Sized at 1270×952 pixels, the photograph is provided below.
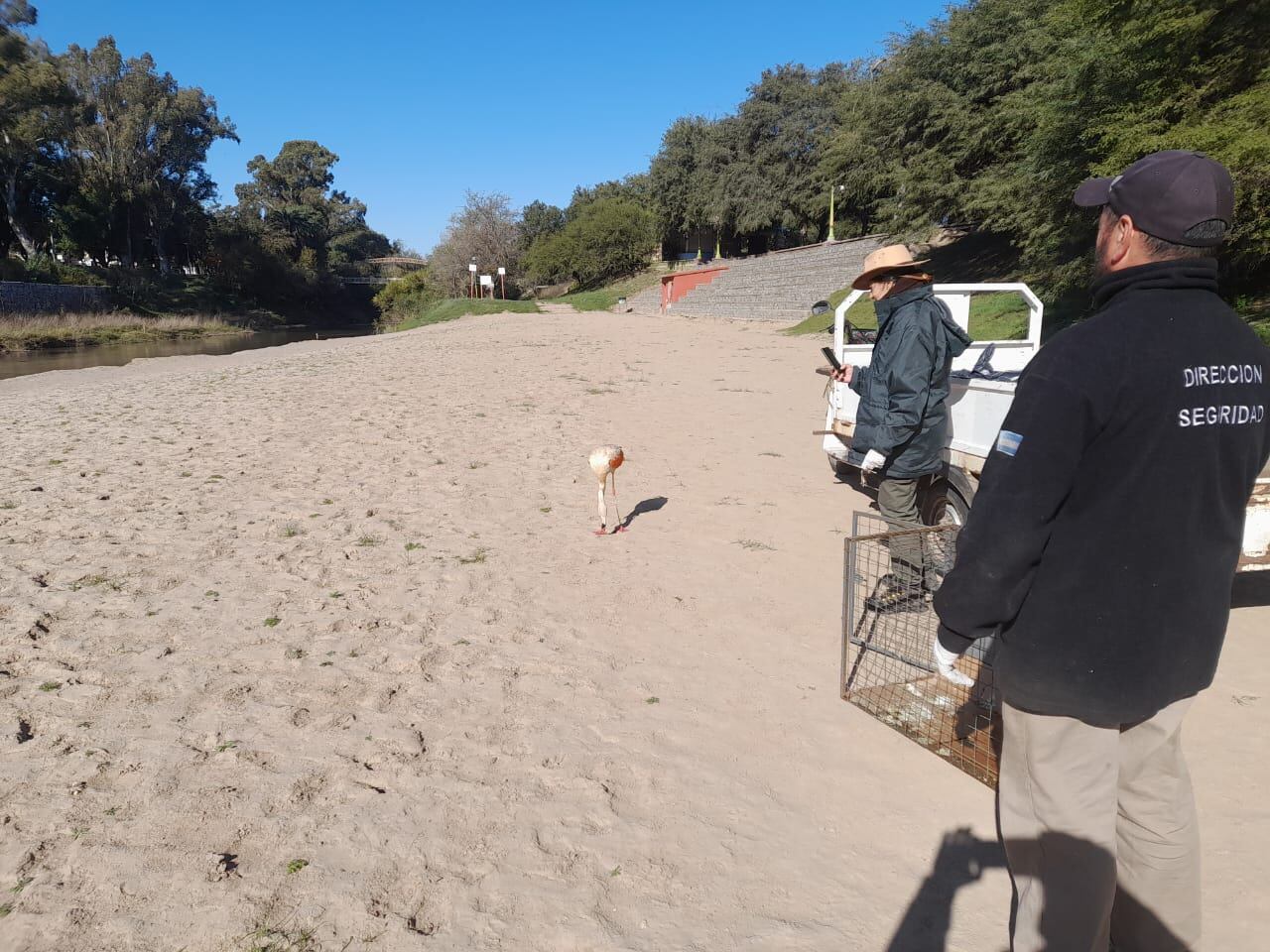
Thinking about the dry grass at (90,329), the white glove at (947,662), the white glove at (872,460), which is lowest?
the white glove at (947,662)

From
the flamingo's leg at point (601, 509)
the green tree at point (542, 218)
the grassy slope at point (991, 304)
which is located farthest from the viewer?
the green tree at point (542, 218)

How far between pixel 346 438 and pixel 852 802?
846cm

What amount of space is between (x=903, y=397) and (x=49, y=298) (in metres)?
53.5

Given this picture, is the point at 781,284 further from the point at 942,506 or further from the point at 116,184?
the point at 116,184

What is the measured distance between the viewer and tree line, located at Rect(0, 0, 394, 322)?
46125 millimetres

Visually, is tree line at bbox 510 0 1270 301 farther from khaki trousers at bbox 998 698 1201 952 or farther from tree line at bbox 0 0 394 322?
tree line at bbox 0 0 394 322

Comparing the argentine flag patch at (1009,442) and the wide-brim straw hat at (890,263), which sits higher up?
the wide-brim straw hat at (890,263)

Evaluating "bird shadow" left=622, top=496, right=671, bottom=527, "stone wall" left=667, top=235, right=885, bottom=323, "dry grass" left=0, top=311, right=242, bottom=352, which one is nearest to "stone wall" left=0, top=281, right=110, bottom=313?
"dry grass" left=0, top=311, right=242, bottom=352

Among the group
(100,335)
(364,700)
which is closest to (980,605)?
(364,700)

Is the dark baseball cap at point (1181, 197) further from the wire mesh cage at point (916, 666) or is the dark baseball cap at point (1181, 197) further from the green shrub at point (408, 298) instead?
the green shrub at point (408, 298)

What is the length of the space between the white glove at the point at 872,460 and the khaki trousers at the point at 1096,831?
267 centimetres

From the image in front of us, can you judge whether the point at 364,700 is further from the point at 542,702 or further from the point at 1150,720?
the point at 1150,720

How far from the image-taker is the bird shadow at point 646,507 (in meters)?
7.04

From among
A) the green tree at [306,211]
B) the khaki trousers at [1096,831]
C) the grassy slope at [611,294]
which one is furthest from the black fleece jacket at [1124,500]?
the green tree at [306,211]
